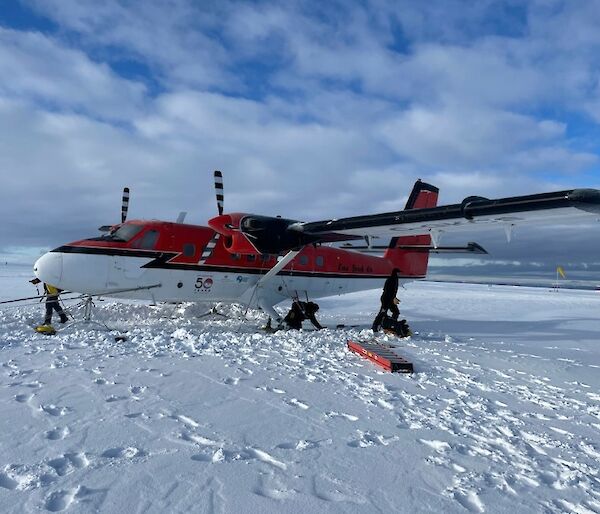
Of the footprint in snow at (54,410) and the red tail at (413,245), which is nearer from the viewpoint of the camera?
the footprint in snow at (54,410)

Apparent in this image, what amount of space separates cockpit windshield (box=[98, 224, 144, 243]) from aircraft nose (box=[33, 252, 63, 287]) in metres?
1.19

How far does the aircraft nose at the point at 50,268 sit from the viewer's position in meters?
10.6

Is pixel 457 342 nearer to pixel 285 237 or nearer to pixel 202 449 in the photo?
pixel 285 237

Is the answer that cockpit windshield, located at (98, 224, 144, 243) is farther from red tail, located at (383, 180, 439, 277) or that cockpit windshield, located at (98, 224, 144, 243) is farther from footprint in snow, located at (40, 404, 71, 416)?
red tail, located at (383, 180, 439, 277)

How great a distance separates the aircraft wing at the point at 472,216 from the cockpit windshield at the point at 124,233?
441cm

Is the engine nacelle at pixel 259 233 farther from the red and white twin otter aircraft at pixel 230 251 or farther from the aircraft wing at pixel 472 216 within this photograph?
the aircraft wing at pixel 472 216

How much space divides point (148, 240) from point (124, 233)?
676 millimetres

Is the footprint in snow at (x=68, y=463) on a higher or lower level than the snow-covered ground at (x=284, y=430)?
higher

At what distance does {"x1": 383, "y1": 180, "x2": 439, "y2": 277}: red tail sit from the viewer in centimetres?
1644

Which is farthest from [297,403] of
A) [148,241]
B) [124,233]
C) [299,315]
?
[124,233]

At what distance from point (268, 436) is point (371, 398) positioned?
1843mm

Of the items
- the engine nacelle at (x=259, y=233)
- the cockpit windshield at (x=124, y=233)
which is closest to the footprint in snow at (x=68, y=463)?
the engine nacelle at (x=259, y=233)

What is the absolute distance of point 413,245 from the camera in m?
16.6

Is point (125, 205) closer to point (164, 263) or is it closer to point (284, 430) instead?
point (164, 263)
